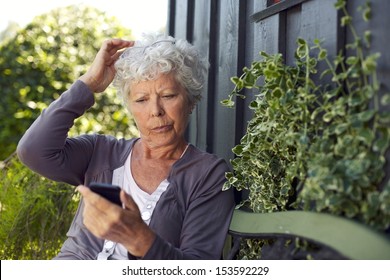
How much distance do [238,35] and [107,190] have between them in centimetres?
120

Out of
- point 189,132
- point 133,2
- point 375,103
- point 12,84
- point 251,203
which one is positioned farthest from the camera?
point 133,2

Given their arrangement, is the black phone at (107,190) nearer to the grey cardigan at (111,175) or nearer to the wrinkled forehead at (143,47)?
the grey cardigan at (111,175)

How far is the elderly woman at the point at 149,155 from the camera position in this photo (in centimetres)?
245

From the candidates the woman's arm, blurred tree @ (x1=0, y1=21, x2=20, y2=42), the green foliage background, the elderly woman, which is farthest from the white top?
blurred tree @ (x1=0, y1=21, x2=20, y2=42)

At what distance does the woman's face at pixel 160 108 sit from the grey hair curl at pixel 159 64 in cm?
3

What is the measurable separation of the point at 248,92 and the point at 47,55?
487 cm

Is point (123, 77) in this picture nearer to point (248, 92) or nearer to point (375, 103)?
point (248, 92)

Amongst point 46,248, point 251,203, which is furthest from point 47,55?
point 251,203

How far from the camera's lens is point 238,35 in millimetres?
2883

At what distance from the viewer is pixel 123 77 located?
261 cm

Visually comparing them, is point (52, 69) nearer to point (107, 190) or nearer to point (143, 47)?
point (143, 47)

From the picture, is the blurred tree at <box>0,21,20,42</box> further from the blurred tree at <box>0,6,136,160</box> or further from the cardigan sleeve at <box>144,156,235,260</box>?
the cardigan sleeve at <box>144,156,235,260</box>

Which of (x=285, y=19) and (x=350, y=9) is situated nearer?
(x=350, y=9)

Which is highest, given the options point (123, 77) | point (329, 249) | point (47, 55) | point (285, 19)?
point (47, 55)
